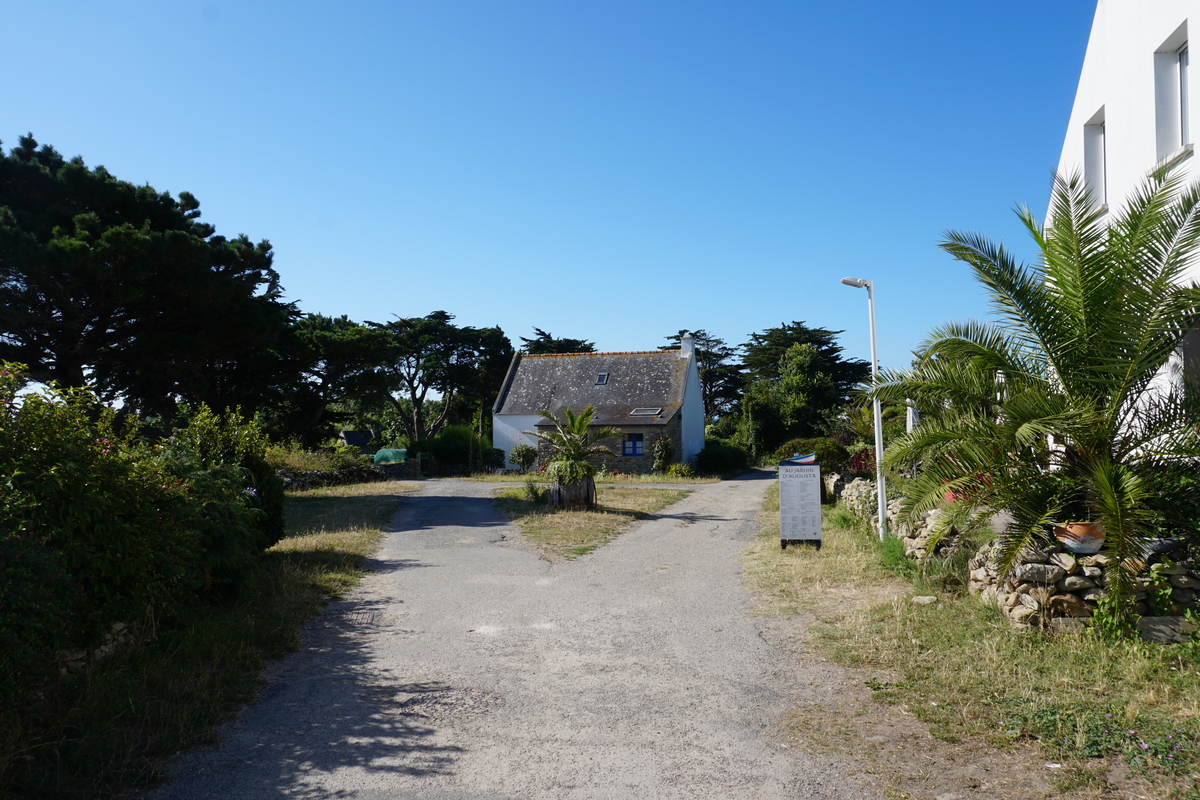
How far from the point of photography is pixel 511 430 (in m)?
35.5

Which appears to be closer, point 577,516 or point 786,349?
point 577,516

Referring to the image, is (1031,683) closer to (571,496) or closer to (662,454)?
(571,496)

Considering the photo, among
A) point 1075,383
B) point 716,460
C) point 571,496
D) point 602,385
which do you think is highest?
point 602,385

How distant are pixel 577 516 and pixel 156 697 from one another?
11.6 metres

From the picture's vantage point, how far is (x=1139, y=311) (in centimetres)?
650

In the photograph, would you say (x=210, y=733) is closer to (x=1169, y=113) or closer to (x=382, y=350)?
(x=1169, y=113)

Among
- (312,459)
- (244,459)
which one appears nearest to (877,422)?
(244,459)

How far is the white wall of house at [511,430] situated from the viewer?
35.1 meters

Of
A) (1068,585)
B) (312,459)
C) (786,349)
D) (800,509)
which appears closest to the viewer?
(1068,585)

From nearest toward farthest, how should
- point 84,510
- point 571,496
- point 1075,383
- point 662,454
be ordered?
point 84,510
point 1075,383
point 571,496
point 662,454

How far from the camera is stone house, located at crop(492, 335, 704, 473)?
33281mm

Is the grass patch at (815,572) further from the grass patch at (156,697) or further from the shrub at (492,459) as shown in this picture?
the shrub at (492,459)

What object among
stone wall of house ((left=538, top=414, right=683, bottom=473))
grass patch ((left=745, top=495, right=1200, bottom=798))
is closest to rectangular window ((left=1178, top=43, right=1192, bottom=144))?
grass patch ((left=745, top=495, right=1200, bottom=798))

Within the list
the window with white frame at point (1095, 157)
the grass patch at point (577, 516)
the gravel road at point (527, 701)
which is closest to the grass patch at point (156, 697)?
the gravel road at point (527, 701)
